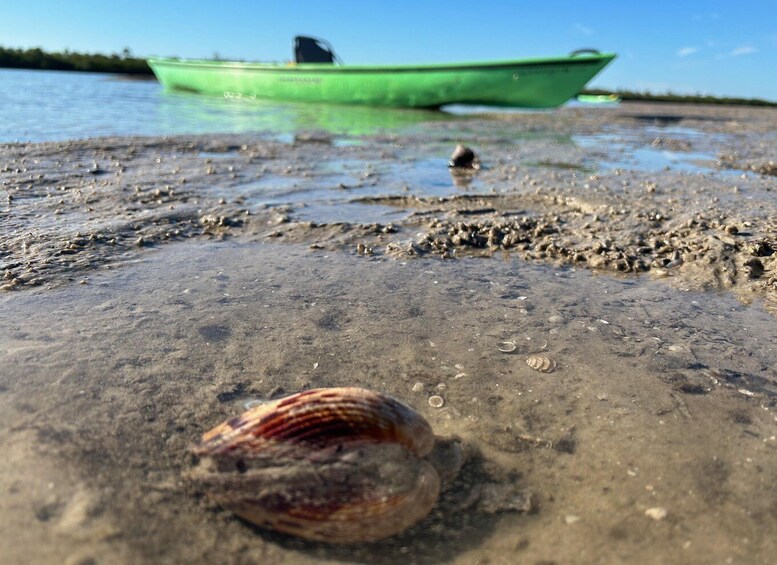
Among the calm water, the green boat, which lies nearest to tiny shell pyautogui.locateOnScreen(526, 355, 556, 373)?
the calm water

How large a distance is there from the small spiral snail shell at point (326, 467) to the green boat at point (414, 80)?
1955cm

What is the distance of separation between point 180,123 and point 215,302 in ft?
38.8

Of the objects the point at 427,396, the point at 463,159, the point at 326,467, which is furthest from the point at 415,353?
the point at 463,159

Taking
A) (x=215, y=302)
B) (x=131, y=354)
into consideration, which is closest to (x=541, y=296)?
(x=215, y=302)

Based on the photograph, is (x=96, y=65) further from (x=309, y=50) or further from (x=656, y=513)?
(x=656, y=513)

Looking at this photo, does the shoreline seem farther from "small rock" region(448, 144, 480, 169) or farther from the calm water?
the calm water

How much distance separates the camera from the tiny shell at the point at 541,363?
261 centimetres

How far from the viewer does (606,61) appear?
1844 centimetres

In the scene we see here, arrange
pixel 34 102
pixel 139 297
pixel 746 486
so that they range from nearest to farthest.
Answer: pixel 746 486, pixel 139 297, pixel 34 102

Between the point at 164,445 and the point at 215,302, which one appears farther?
the point at 215,302

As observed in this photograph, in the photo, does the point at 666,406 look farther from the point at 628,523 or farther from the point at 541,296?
the point at 541,296

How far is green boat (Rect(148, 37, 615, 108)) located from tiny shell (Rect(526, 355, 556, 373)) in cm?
1848

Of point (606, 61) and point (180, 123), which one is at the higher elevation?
point (606, 61)

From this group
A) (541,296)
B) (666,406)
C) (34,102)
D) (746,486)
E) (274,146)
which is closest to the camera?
(746,486)
